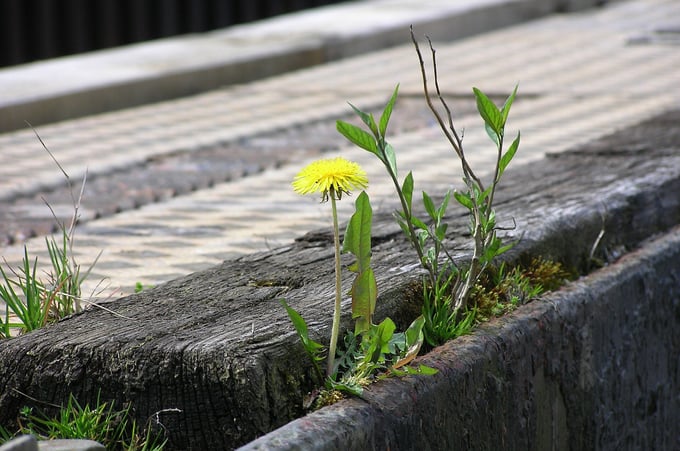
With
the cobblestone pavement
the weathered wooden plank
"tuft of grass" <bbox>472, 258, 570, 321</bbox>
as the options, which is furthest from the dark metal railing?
"tuft of grass" <bbox>472, 258, 570, 321</bbox>

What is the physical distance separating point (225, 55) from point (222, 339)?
619 centimetres

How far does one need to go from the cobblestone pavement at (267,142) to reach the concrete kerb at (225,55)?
132mm

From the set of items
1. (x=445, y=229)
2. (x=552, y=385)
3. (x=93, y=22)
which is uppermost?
A: (x=93, y=22)

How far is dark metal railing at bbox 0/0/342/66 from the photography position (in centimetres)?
929

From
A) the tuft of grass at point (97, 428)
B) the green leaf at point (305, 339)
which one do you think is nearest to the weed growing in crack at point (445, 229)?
the green leaf at point (305, 339)

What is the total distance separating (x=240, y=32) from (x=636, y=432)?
687 centimetres

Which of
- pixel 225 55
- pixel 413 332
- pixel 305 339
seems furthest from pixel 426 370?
pixel 225 55

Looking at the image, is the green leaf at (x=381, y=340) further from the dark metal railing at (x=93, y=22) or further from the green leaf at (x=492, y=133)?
the dark metal railing at (x=93, y=22)

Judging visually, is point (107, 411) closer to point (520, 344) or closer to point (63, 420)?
point (63, 420)

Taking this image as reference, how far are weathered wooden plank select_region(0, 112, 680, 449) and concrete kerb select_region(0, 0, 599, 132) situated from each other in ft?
12.9

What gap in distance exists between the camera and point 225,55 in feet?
26.2

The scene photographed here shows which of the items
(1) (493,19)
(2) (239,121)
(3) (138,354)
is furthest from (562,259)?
(1) (493,19)

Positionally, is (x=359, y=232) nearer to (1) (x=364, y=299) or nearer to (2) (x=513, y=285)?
(1) (x=364, y=299)

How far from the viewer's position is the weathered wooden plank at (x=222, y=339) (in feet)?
6.30
